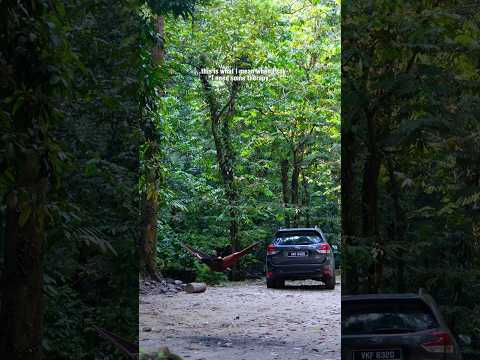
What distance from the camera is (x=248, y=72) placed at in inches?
206

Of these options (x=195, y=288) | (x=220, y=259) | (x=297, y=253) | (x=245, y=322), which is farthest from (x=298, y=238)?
(x=195, y=288)

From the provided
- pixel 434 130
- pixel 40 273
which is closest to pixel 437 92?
pixel 434 130

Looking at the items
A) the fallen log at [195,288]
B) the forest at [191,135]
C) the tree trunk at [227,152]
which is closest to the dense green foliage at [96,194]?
the forest at [191,135]

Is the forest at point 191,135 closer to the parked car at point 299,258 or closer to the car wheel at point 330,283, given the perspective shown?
the parked car at point 299,258

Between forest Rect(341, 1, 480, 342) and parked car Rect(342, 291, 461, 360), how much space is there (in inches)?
3.6

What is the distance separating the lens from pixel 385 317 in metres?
5.20

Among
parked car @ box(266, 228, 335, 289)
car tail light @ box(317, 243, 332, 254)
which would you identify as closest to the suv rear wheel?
parked car @ box(266, 228, 335, 289)

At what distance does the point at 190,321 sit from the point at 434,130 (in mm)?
2150

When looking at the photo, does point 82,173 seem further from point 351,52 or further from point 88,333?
point 351,52

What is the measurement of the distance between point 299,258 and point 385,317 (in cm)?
71

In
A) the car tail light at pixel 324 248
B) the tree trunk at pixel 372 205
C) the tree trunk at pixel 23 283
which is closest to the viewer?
the tree trunk at pixel 23 283

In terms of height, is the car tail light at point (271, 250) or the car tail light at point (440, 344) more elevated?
the car tail light at point (271, 250)

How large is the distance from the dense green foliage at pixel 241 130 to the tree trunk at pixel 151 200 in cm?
6

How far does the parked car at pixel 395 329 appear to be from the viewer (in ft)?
16.7
